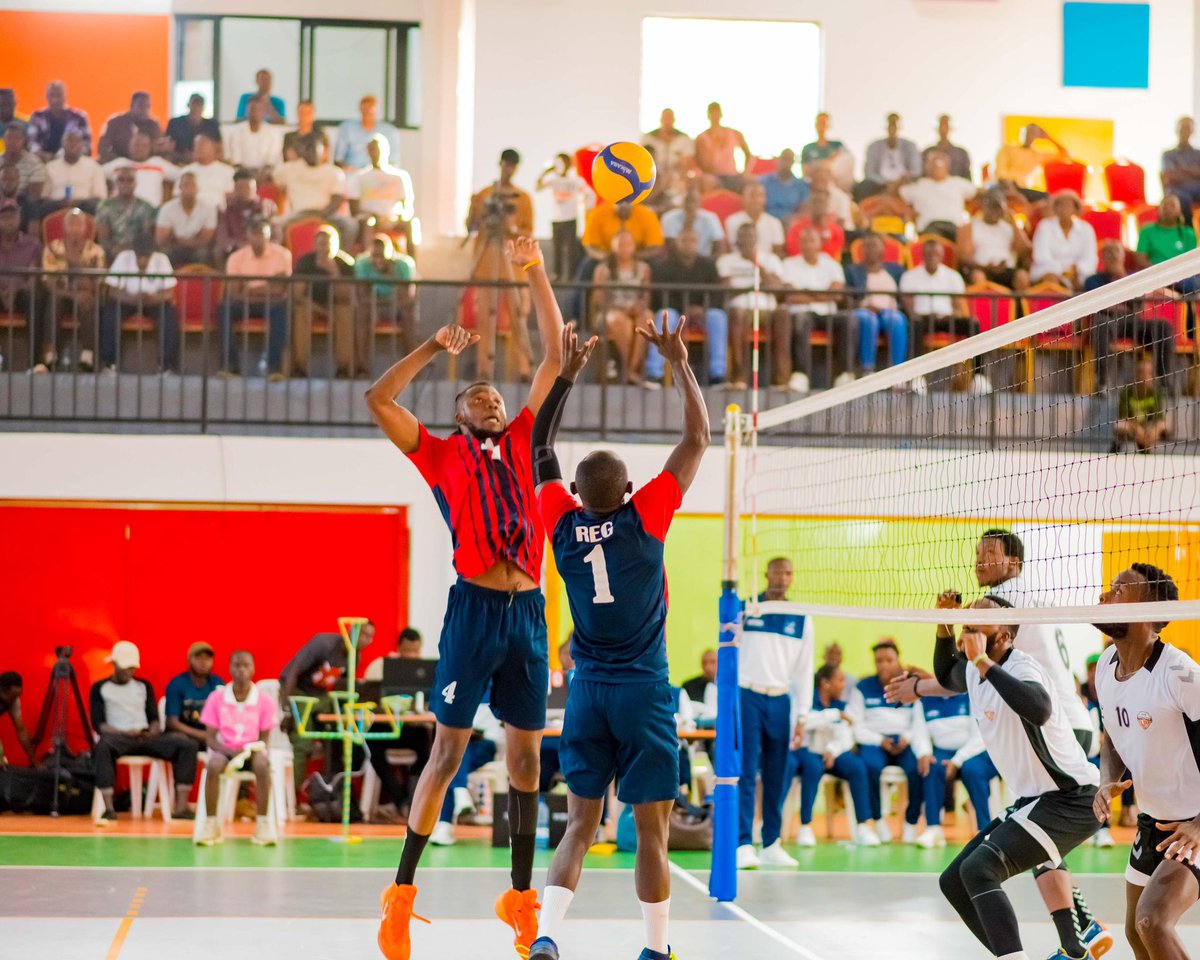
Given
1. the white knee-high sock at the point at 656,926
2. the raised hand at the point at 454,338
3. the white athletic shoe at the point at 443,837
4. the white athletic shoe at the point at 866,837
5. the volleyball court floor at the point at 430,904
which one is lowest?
the white athletic shoe at the point at 866,837

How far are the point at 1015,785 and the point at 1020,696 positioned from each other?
552 mm

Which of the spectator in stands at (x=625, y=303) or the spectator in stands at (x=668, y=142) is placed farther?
the spectator in stands at (x=668, y=142)

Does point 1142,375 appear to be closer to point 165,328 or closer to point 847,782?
point 847,782

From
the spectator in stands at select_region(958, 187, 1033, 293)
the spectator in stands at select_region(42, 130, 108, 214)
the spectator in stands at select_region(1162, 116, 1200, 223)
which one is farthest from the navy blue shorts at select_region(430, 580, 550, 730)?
the spectator in stands at select_region(1162, 116, 1200, 223)

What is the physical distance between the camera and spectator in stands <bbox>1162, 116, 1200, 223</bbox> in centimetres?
1744

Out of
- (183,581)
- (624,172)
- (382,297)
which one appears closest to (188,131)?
(382,297)

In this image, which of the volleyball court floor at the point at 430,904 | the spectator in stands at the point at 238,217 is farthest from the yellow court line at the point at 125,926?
the spectator in stands at the point at 238,217

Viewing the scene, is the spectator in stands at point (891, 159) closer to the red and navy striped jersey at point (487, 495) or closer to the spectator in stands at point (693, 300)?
the spectator in stands at point (693, 300)

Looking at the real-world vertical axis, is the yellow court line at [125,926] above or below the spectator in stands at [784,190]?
below

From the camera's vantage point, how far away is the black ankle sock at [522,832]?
673 centimetres

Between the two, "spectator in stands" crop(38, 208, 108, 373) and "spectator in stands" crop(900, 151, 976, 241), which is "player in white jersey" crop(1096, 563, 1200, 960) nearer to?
"spectator in stands" crop(38, 208, 108, 373)

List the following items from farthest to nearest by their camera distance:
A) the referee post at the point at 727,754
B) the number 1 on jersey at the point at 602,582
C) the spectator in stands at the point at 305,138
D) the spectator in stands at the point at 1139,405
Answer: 1. the spectator in stands at the point at 305,138
2. the spectator in stands at the point at 1139,405
3. the referee post at the point at 727,754
4. the number 1 on jersey at the point at 602,582

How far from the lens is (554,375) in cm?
682

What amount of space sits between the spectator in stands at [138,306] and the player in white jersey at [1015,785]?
30.8 ft
